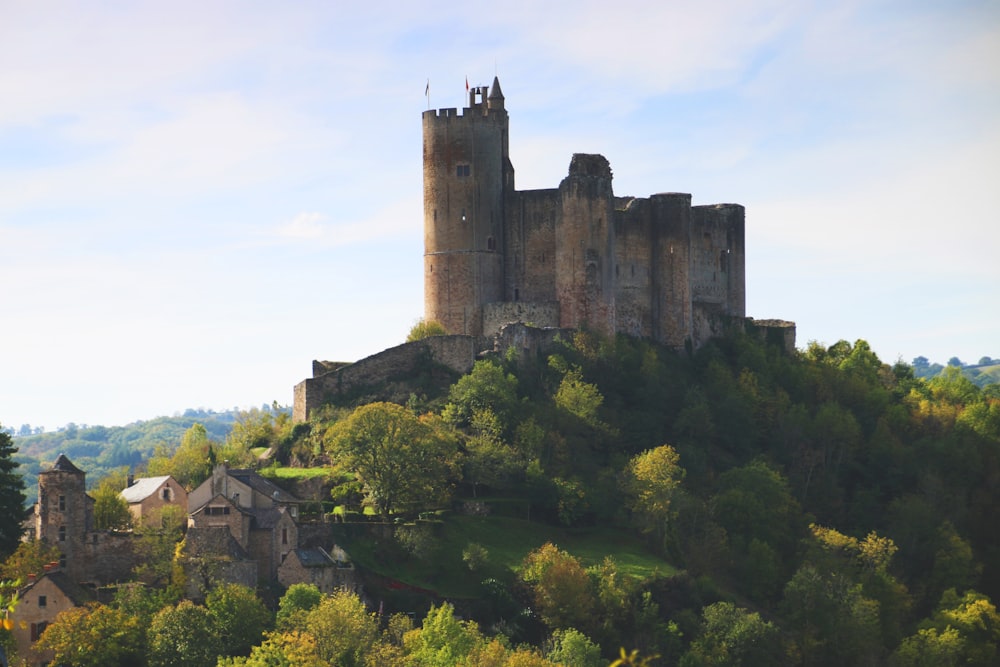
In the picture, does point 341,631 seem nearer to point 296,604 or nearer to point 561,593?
point 296,604

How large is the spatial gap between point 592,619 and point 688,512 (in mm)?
13077

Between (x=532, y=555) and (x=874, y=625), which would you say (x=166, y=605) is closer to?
(x=532, y=555)

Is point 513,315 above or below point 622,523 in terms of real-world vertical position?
above

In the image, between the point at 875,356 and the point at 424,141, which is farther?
the point at 875,356

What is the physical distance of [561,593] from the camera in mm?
71688

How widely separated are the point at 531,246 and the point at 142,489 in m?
26.8

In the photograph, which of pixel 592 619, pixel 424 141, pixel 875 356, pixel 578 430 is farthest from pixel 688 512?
pixel 875 356

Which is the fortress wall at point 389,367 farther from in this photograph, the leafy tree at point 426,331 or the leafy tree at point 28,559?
the leafy tree at point 28,559

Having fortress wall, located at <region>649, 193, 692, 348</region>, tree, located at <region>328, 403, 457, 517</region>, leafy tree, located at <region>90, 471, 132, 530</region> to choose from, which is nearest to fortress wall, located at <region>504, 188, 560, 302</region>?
fortress wall, located at <region>649, 193, 692, 348</region>

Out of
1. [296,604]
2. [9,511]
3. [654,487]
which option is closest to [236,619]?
[296,604]

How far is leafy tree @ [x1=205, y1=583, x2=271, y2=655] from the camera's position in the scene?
218ft

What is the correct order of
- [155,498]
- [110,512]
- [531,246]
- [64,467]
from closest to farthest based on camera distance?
1. [64,467]
2. [110,512]
3. [155,498]
4. [531,246]

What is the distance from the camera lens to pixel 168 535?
235ft

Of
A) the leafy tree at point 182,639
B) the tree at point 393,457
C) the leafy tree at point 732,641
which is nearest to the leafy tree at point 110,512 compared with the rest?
the tree at point 393,457
